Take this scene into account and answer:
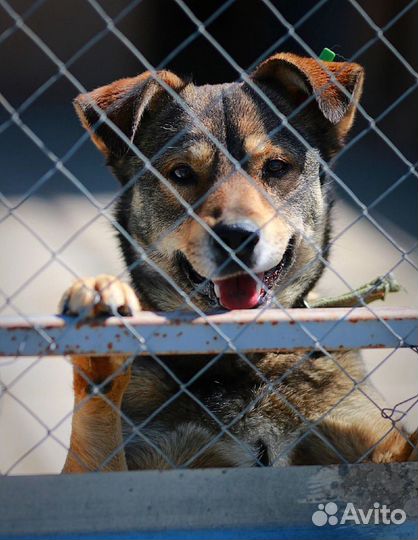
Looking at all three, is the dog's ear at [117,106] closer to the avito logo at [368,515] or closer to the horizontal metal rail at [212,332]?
the horizontal metal rail at [212,332]

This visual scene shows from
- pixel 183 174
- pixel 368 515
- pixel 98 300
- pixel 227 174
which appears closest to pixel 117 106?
pixel 183 174

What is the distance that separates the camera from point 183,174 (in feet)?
10.8

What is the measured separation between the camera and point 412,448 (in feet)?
9.43

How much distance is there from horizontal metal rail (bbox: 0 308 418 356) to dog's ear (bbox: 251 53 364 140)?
0.87m

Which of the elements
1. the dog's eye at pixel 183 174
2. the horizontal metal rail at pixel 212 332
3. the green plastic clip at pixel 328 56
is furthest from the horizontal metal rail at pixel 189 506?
the green plastic clip at pixel 328 56

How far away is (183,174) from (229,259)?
0.64 metres

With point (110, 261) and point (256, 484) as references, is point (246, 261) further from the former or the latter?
point (110, 261)

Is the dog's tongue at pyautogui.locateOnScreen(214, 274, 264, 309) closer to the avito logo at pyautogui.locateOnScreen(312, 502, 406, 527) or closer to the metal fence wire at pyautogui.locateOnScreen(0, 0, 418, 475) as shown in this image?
the metal fence wire at pyautogui.locateOnScreen(0, 0, 418, 475)

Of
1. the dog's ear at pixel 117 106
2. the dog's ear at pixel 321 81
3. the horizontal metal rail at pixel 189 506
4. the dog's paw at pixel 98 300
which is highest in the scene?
the dog's ear at pixel 117 106

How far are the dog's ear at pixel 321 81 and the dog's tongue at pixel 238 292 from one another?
2.10ft

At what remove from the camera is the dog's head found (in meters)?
3.01

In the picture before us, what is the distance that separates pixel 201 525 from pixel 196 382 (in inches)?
28.4

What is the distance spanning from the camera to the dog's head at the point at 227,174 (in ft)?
9.89

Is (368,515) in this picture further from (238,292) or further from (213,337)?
(238,292)
